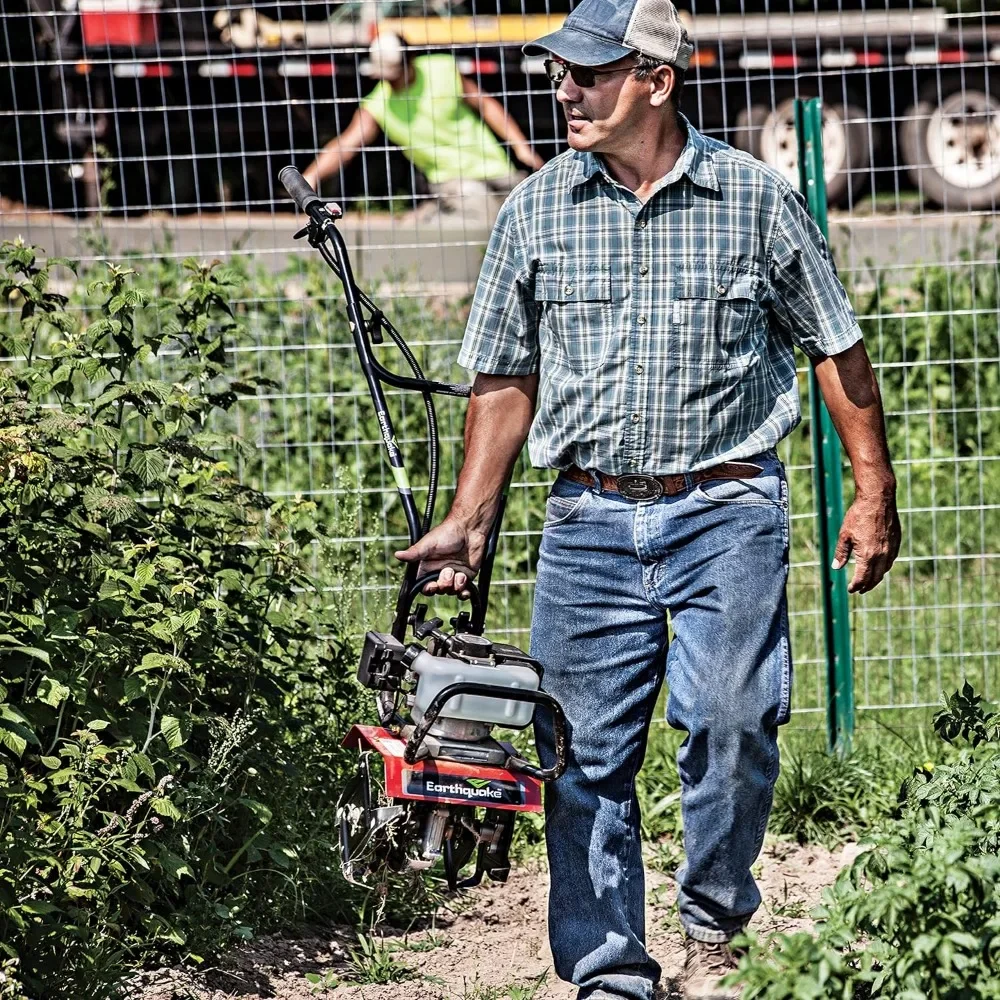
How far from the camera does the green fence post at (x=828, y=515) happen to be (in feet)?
17.2

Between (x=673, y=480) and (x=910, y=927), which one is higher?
(x=673, y=480)

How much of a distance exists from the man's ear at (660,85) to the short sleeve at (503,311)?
1.27ft

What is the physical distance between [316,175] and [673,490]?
2689 millimetres

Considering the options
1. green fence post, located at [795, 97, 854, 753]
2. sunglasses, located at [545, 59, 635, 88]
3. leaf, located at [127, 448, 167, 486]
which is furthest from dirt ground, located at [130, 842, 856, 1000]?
sunglasses, located at [545, 59, 635, 88]

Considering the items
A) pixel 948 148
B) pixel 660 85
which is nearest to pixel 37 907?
pixel 660 85

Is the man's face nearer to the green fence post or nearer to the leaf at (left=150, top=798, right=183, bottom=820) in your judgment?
the leaf at (left=150, top=798, right=183, bottom=820)

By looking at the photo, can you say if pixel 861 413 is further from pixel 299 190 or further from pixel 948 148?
pixel 948 148

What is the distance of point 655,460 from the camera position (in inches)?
136

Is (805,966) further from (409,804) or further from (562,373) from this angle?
(562,373)

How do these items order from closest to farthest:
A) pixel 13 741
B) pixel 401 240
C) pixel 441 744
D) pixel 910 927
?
1. pixel 910 927
2. pixel 441 744
3. pixel 13 741
4. pixel 401 240

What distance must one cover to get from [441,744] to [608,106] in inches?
54.8

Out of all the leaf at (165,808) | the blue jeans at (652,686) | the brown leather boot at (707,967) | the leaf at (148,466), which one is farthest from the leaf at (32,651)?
the brown leather boot at (707,967)

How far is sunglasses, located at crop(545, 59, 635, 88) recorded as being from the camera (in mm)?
3416

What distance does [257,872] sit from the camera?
4.09 m
